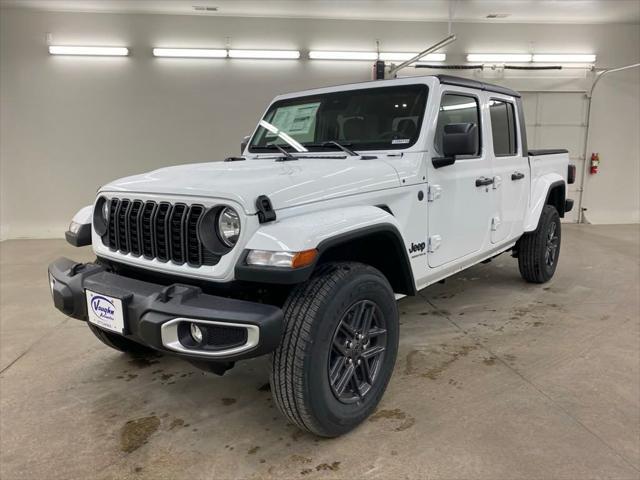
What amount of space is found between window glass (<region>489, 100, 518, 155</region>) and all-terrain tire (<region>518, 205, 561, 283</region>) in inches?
37.8

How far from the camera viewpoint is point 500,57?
8.10 m

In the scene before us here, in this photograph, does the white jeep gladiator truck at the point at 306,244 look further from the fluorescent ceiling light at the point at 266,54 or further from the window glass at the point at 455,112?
the fluorescent ceiling light at the point at 266,54

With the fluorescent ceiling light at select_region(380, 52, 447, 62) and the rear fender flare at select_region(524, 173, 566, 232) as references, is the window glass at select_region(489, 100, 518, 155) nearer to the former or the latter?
the rear fender flare at select_region(524, 173, 566, 232)

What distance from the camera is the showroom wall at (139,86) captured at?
748 cm

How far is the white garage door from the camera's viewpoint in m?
8.52

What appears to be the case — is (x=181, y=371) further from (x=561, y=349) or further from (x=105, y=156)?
(x=105, y=156)

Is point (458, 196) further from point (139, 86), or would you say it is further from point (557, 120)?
point (557, 120)

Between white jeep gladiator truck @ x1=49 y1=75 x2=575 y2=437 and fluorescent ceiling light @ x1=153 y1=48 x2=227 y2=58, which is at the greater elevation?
fluorescent ceiling light @ x1=153 y1=48 x2=227 y2=58

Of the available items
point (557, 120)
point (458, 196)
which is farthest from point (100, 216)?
point (557, 120)

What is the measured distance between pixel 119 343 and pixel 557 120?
27.8ft

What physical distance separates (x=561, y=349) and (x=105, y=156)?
734 cm

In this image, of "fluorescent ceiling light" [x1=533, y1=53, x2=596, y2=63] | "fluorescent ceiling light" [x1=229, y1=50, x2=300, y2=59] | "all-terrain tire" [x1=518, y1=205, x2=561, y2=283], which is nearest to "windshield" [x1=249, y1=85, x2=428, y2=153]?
"all-terrain tire" [x1=518, y1=205, x2=561, y2=283]

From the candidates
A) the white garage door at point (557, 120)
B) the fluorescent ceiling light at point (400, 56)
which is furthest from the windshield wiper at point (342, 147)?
the white garage door at point (557, 120)

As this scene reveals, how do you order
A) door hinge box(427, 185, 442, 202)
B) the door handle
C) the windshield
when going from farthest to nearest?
the door handle → the windshield → door hinge box(427, 185, 442, 202)
